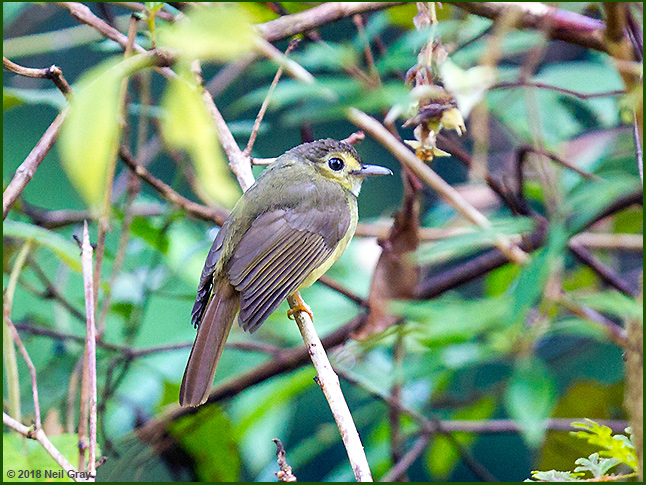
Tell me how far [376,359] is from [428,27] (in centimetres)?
219

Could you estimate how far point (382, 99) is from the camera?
59.7 inches

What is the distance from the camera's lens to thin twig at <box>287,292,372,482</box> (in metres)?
1.66

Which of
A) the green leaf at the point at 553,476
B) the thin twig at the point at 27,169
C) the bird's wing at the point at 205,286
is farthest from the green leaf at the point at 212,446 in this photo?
the green leaf at the point at 553,476

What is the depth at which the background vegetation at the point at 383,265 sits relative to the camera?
1.94m

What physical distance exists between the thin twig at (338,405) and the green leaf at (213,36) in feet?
3.82

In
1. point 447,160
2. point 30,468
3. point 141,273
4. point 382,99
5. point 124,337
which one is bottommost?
point 30,468

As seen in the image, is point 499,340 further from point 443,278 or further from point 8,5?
point 8,5

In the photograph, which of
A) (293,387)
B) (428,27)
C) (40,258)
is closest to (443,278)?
(293,387)

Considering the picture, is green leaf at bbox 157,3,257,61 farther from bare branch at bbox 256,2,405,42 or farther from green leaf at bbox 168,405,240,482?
green leaf at bbox 168,405,240,482

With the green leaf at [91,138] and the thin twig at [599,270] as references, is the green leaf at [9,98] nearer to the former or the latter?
the green leaf at [91,138]

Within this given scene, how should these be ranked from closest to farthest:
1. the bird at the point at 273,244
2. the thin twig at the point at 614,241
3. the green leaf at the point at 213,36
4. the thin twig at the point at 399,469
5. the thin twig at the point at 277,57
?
1. the green leaf at the point at 213,36
2. the thin twig at the point at 277,57
3. the bird at the point at 273,244
4. the thin twig at the point at 399,469
5. the thin twig at the point at 614,241

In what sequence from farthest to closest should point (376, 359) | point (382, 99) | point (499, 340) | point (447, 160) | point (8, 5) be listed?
point (447, 160) → point (376, 359) → point (8, 5) → point (499, 340) → point (382, 99)

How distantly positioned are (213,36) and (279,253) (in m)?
1.87

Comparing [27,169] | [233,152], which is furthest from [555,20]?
[27,169]
